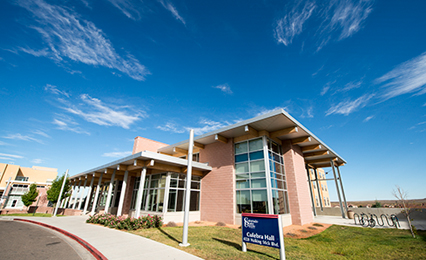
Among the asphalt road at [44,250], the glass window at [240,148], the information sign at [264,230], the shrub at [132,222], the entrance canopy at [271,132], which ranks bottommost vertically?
the asphalt road at [44,250]

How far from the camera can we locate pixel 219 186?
16266 millimetres

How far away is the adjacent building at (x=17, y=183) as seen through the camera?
39.5 metres

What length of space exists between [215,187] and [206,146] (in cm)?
427

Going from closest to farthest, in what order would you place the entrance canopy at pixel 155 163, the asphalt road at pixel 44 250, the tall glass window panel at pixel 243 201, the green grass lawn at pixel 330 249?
the asphalt road at pixel 44 250 < the green grass lawn at pixel 330 249 < the entrance canopy at pixel 155 163 < the tall glass window panel at pixel 243 201

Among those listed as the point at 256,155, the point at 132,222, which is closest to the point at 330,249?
the point at 256,155

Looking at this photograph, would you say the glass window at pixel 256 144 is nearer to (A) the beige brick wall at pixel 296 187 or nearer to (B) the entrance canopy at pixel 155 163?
(A) the beige brick wall at pixel 296 187

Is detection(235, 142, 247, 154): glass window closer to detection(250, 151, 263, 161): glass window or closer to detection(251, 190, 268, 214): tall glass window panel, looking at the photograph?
detection(250, 151, 263, 161): glass window

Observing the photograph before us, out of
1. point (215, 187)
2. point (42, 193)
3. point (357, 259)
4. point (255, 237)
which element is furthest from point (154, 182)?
point (42, 193)

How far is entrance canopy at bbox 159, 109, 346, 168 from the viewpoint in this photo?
13.4 meters

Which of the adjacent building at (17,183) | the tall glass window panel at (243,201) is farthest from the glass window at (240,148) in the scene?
the adjacent building at (17,183)

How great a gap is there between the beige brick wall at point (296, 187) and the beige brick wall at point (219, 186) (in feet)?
15.3

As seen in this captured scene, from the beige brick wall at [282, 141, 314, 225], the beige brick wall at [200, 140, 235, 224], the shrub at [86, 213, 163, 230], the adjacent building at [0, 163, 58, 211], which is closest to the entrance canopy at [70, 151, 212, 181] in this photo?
the beige brick wall at [200, 140, 235, 224]

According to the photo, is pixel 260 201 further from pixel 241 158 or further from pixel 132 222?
pixel 132 222

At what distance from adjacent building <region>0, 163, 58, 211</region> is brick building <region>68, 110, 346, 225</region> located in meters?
37.7
